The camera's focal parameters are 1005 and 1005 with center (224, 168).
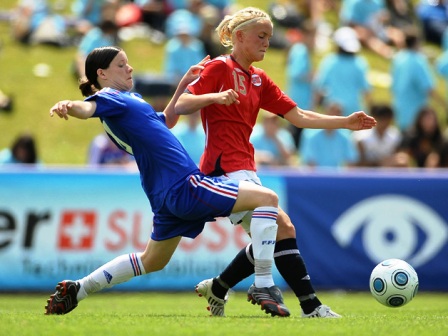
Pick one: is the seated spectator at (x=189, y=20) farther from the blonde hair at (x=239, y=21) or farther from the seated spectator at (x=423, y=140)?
the blonde hair at (x=239, y=21)

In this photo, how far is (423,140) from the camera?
588 inches

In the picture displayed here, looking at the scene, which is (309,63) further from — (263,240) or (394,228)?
(263,240)

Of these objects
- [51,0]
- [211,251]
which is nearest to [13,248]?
[211,251]

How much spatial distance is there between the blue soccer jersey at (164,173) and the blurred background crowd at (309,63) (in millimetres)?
5990

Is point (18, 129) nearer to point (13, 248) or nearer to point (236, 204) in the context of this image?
point (13, 248)

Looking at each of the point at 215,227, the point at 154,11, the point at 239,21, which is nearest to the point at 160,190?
the point at 239,21

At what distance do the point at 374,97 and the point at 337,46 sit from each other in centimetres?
409

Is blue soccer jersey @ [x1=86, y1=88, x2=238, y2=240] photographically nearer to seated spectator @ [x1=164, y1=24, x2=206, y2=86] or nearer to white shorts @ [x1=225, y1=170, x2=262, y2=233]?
white shorts @ [x1=225, y1=170, x2=262, y2=233]

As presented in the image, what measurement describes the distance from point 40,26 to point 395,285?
42.7ft

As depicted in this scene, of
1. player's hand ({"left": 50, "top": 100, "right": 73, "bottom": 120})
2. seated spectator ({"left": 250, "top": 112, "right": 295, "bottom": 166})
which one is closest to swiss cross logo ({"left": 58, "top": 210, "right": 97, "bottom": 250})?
seated spectator ({"left": 250, "top": 112, "right": 295, "bottom": 166})

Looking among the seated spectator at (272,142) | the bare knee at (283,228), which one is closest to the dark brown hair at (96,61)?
the bare knee at (283,228)

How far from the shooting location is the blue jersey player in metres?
7.40

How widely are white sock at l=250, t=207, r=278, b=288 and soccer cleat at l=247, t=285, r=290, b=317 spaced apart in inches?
1.6

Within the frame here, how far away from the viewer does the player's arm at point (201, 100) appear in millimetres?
7246
